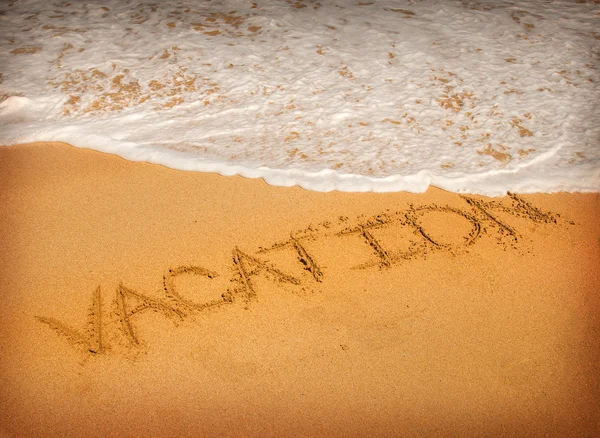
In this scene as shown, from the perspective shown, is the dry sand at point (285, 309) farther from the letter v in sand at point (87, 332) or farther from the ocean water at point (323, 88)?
the ocean water at point (323, 88)

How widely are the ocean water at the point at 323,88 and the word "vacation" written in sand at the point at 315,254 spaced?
22 cm

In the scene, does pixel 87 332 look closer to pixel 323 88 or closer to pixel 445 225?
pixel 445 225

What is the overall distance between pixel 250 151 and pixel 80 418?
1768mm

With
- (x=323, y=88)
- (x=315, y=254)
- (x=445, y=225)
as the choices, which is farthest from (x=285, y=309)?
(x=323, y=88)

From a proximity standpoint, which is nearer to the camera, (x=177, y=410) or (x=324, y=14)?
(x=177, y=410)

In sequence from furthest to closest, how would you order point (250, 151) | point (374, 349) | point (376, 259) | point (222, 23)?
point (222, 23), point (250, 151), point (376, 259), point (374, 349)

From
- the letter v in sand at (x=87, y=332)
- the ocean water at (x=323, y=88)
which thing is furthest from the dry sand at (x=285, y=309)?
the ocean water at (x=323, y=88)

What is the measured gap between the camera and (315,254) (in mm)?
2293

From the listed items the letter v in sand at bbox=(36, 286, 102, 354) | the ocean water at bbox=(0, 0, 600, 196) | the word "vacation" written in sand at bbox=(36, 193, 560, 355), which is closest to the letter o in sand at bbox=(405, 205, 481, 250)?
the word "vacation" written in sand at bbox=(36, 193, 560, 355)

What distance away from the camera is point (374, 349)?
190cm

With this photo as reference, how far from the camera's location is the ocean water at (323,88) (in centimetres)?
291

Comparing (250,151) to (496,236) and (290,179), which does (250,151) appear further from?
(496,236)

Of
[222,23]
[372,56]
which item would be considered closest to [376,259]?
[372,56]

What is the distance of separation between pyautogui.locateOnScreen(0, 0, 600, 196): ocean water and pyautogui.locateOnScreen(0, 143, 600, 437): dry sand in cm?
31
